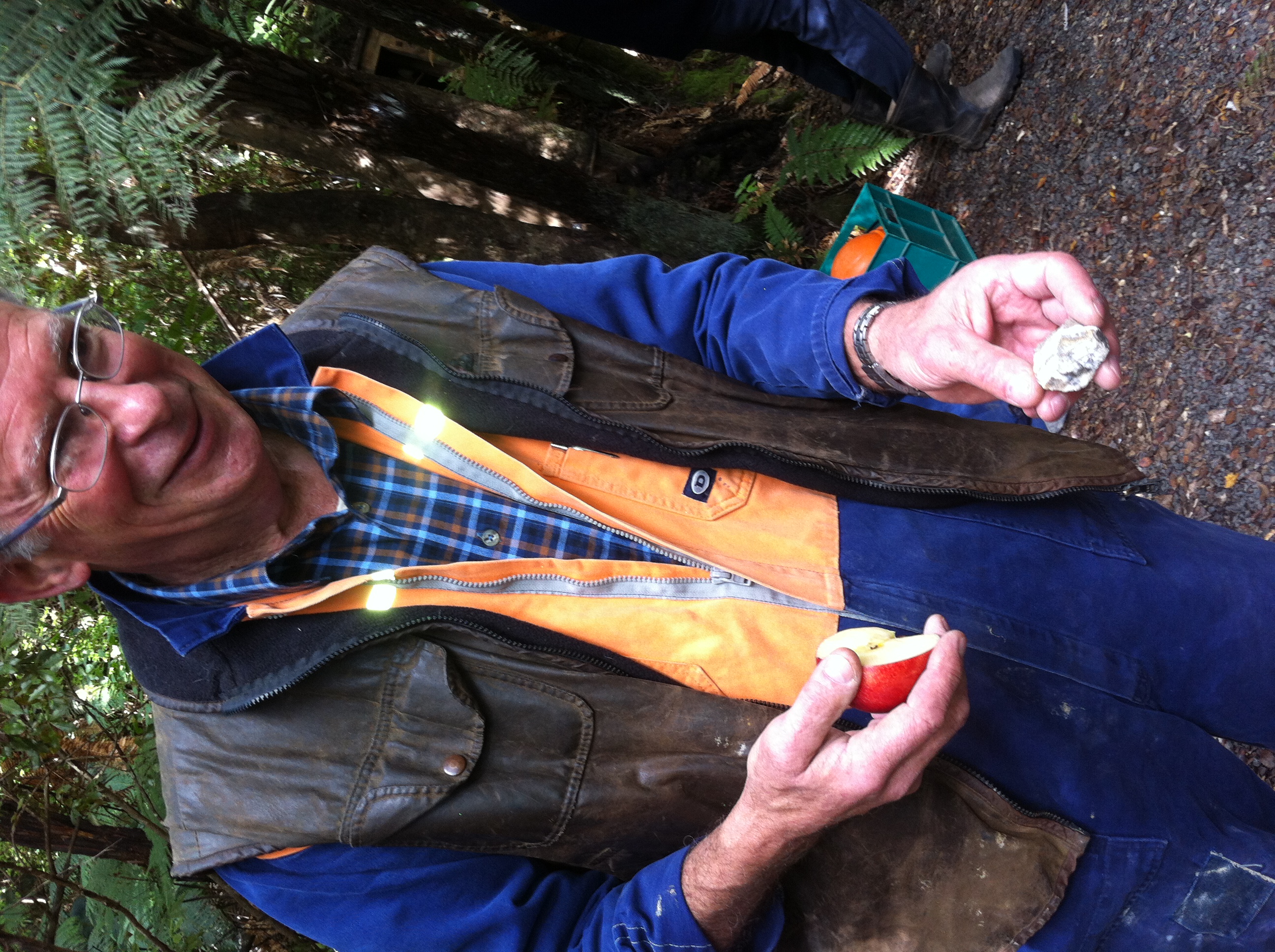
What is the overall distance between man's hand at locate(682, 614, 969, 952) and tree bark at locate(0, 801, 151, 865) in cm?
341

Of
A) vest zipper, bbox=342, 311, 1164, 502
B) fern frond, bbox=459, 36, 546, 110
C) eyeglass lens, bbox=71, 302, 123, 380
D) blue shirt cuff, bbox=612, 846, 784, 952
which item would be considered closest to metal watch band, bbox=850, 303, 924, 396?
vest zipper, bbox=342, 311, 1164, 502

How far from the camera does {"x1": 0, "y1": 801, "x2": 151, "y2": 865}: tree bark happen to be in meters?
3.72

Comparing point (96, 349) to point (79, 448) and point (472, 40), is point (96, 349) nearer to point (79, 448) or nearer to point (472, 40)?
point (79, 448)

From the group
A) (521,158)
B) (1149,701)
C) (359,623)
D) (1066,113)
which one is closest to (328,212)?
(521,158)

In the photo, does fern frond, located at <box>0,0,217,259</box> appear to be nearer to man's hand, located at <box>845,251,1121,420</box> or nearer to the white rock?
man's hand, located at <box>845,251,1121,420</box>

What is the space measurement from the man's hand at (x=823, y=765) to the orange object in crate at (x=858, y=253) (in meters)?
3.01

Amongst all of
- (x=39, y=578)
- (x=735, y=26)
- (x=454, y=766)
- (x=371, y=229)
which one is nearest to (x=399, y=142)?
(x=371, y=229)

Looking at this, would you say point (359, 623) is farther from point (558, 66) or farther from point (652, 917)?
point (558, 66)

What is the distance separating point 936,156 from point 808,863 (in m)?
4.35

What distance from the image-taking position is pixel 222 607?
6.49ft

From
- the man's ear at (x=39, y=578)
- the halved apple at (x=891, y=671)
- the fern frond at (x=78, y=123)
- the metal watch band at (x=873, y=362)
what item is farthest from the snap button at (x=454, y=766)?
the fern frond at (x=78, y=123)

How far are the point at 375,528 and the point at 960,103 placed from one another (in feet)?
13.2

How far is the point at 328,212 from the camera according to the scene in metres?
4.31

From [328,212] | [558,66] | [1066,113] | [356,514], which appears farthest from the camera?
[558,66]
